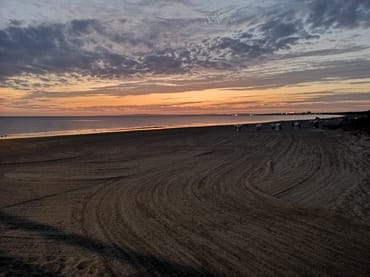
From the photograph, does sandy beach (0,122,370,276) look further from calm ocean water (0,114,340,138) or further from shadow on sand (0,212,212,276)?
calm ocean water (0,114,340,138)

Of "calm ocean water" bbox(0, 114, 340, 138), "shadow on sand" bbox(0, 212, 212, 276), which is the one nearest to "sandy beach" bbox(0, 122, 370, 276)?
"shadow on sand" bbox(0, 212, 212, 276)

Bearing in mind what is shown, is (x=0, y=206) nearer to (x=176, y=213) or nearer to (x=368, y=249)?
(x=176, y=213)

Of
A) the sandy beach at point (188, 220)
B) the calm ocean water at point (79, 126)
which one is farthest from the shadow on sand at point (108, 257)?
the calm ocean water at point (79, 126)

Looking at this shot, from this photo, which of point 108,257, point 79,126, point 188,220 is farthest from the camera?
point 79,126

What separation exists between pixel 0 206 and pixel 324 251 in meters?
7.76

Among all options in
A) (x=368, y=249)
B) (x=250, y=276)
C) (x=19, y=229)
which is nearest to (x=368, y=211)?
(x=368, y=249)

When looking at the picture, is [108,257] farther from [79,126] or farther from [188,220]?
[79,126]

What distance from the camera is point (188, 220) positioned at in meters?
7.00

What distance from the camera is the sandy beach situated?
4953mm

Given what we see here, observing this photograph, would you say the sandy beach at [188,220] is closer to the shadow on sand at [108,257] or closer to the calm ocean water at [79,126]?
the shadow on sand at [108,257]

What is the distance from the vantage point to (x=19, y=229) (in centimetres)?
653

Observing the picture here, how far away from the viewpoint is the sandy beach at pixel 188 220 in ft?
16.3

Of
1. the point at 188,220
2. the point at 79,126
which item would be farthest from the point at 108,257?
the point at 79,126

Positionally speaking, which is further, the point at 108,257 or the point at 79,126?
the point at 79,126
